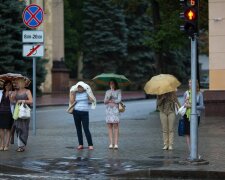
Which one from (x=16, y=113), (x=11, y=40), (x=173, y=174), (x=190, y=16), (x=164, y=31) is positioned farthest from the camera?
(x=11, y=40)

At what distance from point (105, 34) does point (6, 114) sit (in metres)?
51.8

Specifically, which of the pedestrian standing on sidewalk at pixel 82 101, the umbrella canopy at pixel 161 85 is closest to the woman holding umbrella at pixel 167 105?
the umbrella canopy at pixel 161 85

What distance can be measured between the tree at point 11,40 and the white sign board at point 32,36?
2295 centimetres

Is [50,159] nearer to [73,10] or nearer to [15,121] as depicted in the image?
[15,121]

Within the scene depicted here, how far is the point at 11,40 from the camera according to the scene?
43.2 m

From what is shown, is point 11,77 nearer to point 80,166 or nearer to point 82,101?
point 82,101

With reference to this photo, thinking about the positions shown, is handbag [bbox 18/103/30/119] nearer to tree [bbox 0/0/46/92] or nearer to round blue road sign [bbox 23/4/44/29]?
round blue road sign [bbox 23/4/44/29]

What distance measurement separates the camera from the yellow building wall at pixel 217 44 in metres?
26.3

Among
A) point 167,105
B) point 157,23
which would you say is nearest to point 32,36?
point 167,105

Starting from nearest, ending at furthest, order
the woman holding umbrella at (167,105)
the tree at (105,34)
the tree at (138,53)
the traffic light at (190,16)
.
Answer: the traffic light at (190,16), the woman holding umbrella at (167,105), the tree at (105,34), the tree at (138,53)

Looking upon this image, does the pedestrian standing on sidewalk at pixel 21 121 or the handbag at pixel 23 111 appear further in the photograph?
the pedestrian standing on sidewalk at pixel 21 121

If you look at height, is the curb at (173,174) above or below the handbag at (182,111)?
below

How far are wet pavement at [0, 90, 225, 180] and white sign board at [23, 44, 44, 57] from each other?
247 centimetres

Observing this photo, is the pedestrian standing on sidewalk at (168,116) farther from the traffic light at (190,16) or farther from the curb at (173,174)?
the curb at (173,174)
